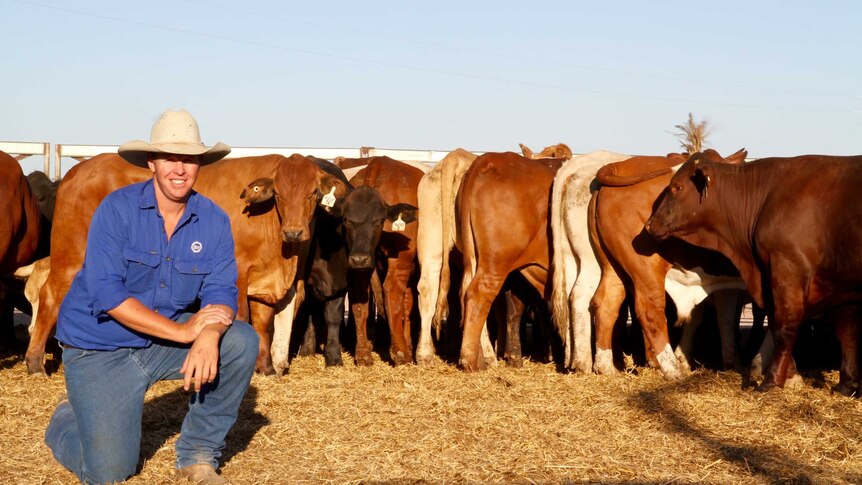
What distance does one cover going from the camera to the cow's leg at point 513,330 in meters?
9.84

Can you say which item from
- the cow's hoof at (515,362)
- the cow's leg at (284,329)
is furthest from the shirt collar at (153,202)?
the cow's hoof at (515,362)

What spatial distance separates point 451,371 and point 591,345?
1.49m

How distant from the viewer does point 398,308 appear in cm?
1002

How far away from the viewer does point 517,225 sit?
9383 millimetres

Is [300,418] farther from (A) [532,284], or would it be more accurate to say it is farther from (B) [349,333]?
(B) [349,333]

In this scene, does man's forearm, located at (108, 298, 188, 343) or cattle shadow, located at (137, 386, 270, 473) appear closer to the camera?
man's forearm, located at (108, 298, 188, 343)

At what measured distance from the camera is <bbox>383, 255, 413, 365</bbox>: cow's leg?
9.82 m

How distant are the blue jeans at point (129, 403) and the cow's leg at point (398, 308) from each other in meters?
4.71

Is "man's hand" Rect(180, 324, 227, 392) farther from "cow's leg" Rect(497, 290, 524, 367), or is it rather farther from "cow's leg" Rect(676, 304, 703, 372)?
"cow's leg" Rect(676, 304, 703, 372)

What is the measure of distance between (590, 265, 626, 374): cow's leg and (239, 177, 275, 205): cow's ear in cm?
301

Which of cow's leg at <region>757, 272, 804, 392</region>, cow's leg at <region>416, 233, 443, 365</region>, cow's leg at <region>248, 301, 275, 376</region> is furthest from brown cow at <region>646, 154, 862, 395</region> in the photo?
cow's leg at <region>248, 301, 275, 376</region>

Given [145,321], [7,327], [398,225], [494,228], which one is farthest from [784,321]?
[7,327]

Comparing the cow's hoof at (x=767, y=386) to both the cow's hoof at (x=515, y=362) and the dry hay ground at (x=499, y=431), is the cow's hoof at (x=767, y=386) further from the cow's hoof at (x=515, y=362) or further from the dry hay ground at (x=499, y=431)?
the cow's hoof at (x=515, y=362)

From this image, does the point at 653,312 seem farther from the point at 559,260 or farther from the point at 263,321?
the point at 263,321
